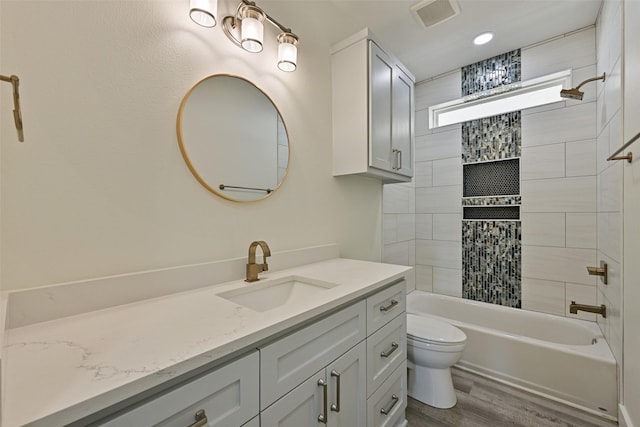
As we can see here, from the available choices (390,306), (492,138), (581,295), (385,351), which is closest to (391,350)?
(385,351)

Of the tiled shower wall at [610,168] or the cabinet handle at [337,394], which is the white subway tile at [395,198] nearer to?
the tiled shower wall at [610,168]

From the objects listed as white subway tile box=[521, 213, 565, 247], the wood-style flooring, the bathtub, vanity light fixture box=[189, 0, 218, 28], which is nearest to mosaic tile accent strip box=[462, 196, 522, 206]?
white subway tile box=[521, 213, 565, 247]

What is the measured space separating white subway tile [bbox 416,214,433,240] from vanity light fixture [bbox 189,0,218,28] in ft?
8.60

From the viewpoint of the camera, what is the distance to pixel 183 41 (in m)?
1.09

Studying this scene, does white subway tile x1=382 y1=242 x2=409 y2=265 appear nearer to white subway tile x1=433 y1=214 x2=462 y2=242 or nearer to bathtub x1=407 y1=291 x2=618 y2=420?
white subway tile x1=433 y1=214 x2=462 y2=242

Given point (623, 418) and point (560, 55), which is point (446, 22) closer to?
point (560, 55)

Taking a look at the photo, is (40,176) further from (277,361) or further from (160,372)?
(277,361)

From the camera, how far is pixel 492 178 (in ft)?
8.41

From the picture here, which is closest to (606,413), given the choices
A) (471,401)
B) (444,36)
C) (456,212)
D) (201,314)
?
(471,401)

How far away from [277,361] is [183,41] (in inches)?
49.5

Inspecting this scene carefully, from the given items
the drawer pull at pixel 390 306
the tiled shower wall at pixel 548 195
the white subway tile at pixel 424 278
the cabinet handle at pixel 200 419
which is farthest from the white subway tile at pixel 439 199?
the cabinet handle at pixel 200 419

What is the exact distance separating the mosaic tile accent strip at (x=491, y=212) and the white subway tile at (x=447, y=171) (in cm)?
31

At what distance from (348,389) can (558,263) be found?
228 cm

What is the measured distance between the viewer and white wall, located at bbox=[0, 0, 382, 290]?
0.76 m
